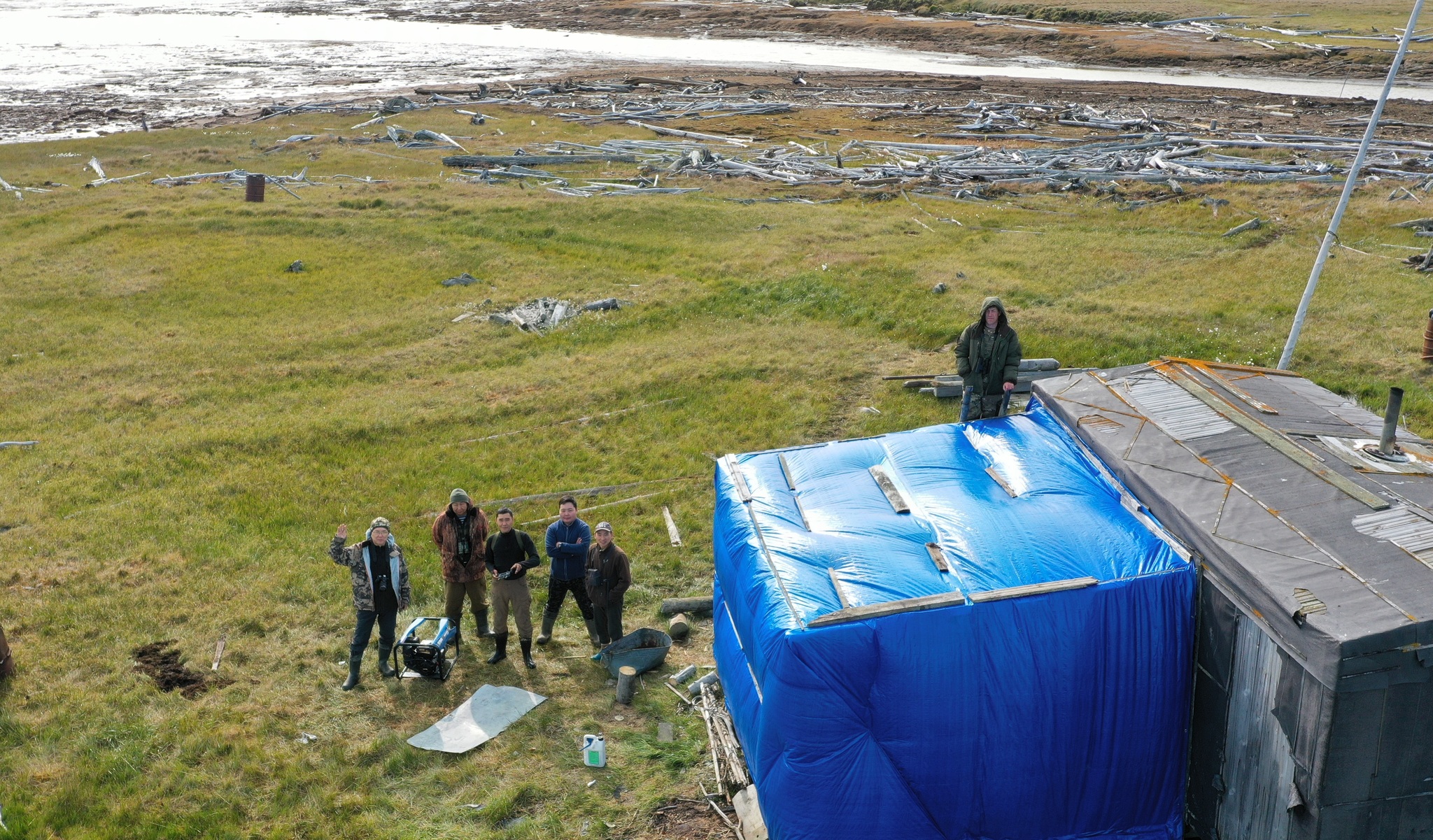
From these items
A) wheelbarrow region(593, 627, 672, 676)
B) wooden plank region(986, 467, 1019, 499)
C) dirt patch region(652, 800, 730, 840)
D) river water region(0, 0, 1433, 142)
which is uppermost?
river water region(0, 0, 1433, 142)

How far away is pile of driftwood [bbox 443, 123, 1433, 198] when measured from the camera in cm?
3266

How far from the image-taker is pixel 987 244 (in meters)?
25.7

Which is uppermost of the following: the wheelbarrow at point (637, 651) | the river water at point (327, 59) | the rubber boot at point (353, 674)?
the river water at point (327, 59)

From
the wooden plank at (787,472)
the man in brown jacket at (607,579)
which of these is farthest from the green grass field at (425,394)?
the wooden plank at (787,472)

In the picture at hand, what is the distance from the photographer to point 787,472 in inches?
380

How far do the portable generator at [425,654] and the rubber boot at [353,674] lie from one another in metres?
0.36

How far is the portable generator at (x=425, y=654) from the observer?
10.1 m

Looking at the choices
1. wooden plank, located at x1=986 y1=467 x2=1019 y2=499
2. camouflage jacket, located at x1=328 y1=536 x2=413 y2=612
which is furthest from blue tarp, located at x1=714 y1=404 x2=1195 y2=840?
camouflage jacket, located at x1=328 y1=536 x2=413 y2=612

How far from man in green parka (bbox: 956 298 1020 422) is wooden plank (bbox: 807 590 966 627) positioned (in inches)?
222

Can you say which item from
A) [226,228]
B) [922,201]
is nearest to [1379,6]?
[922,201]

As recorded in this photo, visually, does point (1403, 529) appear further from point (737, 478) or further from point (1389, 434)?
point (737, 478)

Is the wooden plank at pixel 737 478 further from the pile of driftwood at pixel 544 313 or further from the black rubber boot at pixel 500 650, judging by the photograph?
the pile of driftwood at pixel 544 313

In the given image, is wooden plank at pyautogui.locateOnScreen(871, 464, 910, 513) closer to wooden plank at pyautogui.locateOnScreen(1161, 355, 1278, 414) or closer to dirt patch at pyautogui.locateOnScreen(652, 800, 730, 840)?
dirt patch at pyautogui.locateOnScreen(652, 800, 730, 840)

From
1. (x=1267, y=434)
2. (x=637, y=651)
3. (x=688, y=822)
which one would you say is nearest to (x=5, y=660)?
(x=637, y=651)
